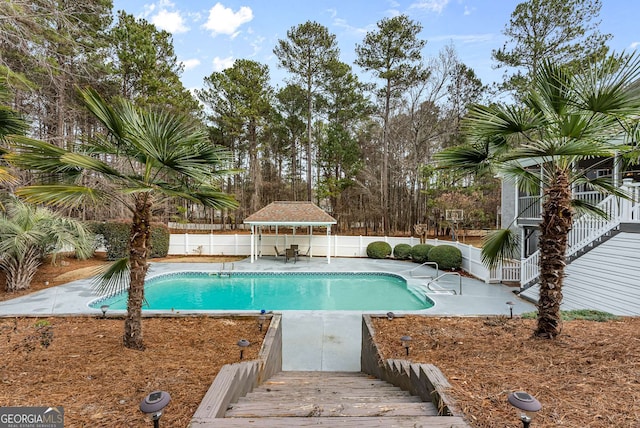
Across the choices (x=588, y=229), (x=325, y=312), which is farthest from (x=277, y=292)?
(x=588, y=229)

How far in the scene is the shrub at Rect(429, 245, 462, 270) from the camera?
12695 mm

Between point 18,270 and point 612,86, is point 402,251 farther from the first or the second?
point 18,270

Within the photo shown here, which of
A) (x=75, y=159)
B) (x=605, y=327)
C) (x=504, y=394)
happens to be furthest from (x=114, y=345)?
(x=605, y=327)

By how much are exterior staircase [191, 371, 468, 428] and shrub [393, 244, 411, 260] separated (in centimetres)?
1251

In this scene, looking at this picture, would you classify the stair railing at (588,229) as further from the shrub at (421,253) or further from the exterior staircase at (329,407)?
the exterior staircase at (329,407)

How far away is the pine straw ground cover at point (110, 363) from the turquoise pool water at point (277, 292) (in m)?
4.35

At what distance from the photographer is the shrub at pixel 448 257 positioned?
12.7m

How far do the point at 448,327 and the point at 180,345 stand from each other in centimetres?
408

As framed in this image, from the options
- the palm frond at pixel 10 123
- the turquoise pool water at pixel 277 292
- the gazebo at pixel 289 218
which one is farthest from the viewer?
the gazebo at pixel 289 218

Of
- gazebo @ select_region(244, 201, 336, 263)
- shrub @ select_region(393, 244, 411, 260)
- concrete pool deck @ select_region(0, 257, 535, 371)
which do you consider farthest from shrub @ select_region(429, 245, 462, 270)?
gazebo @ select_region(244, 201, 336, 263)

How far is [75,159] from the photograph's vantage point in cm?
301

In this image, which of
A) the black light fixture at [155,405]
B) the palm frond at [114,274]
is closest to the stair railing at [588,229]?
the black light fixture at [155,405]

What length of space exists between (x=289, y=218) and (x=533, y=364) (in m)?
13.4

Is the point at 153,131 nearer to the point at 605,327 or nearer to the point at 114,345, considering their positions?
the point at 114,345
